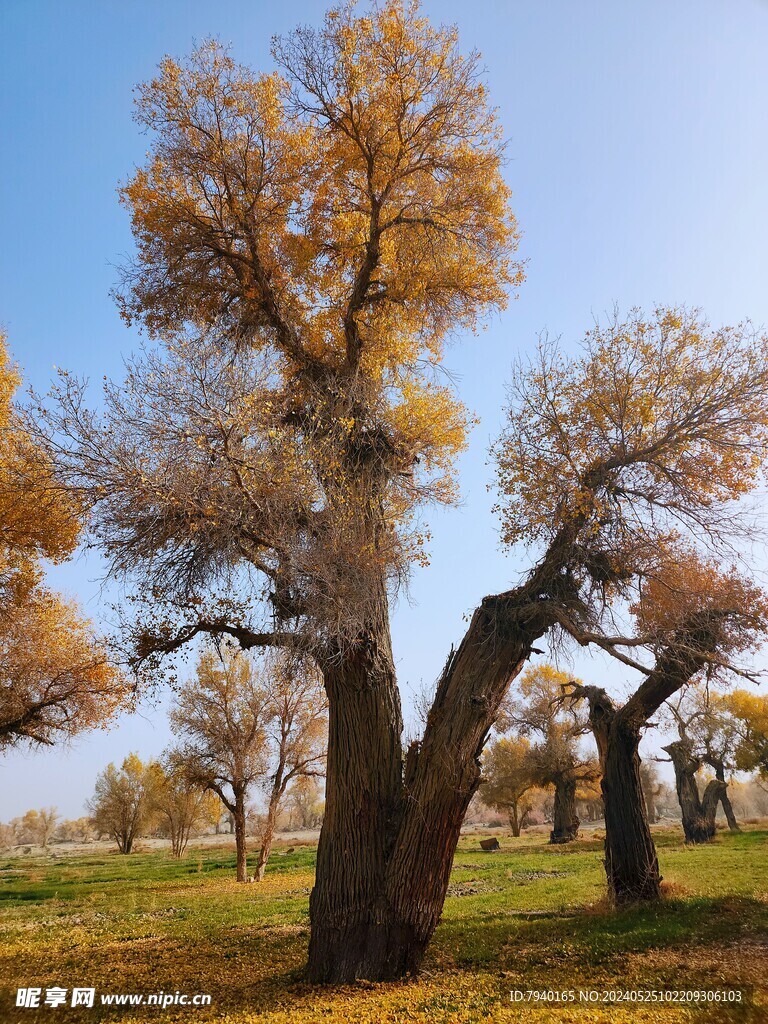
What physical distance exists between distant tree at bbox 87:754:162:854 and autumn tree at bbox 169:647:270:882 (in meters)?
21.4

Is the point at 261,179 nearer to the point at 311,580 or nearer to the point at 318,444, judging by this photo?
the point at 318,444

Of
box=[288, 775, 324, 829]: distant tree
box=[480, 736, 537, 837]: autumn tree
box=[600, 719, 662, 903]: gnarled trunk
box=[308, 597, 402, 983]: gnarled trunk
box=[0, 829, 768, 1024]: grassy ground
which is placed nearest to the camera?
box=[0, 829, 768, 1024]: grassy ground

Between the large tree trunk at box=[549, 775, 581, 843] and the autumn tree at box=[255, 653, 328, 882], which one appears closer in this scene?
the autumn tree at box=[255, 653, 328, 882]

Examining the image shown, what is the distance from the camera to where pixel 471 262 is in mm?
11914

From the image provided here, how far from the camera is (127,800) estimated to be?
43.3 m

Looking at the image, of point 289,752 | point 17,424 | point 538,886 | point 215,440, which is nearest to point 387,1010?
point 215,440

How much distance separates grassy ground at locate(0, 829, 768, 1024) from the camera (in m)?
6.21

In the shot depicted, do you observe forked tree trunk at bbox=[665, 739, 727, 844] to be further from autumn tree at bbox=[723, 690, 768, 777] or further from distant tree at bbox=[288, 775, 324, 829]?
distant tree at bbox=[288, 775, 324, 829]

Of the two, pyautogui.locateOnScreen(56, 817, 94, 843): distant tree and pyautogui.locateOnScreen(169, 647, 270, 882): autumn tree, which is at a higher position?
pyautogui.locateOnScreen(169, 647, 270, 882): autumn tree

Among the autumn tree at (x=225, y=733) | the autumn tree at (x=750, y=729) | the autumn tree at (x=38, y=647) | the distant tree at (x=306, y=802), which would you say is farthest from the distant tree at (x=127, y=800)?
the autumn tree at (x=750, y=729)

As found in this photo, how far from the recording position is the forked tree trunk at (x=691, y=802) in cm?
2612

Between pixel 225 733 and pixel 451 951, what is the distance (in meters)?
17.5

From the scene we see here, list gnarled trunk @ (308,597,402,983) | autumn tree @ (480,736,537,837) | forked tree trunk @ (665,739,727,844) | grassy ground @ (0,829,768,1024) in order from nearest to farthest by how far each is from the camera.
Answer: grassy ground @ (0,829,768,1024) → gnarled trunk @ (308,597,402,983) → forked tree trunk @ (665,739,727,844) → autumn tree @ (480,736,537,837)

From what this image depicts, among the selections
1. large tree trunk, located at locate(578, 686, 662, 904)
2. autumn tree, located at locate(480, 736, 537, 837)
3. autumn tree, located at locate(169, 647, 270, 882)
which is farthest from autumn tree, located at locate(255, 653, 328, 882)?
autumn tree, located at locate(480, 736, 537, 837)
